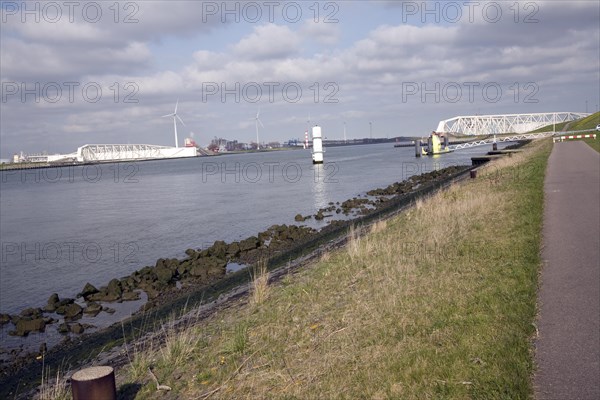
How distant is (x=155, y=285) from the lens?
58.1 feet

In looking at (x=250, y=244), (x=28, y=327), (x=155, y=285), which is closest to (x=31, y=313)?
(x=28, y=327)

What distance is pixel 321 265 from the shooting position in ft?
43.6

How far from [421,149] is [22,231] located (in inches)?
3497

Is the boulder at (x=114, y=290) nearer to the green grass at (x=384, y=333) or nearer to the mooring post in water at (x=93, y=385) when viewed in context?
the green grass at (x=384, y=333)

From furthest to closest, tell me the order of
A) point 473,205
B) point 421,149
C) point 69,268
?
point 421,149
point 69,268
point 473,205

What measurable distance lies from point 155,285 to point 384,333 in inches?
465

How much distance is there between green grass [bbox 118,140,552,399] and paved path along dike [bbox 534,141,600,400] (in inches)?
7.1

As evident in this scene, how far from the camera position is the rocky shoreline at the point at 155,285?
1434 centimetres

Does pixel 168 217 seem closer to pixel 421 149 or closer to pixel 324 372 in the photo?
pixel 324 372

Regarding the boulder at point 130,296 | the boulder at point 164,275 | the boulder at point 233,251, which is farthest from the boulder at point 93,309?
the boulder at point 233,251

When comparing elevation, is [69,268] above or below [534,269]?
below

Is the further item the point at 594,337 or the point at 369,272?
the point at 369,272

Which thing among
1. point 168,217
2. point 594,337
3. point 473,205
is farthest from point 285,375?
point 168,217

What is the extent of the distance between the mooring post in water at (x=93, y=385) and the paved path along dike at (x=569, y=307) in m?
3.83
